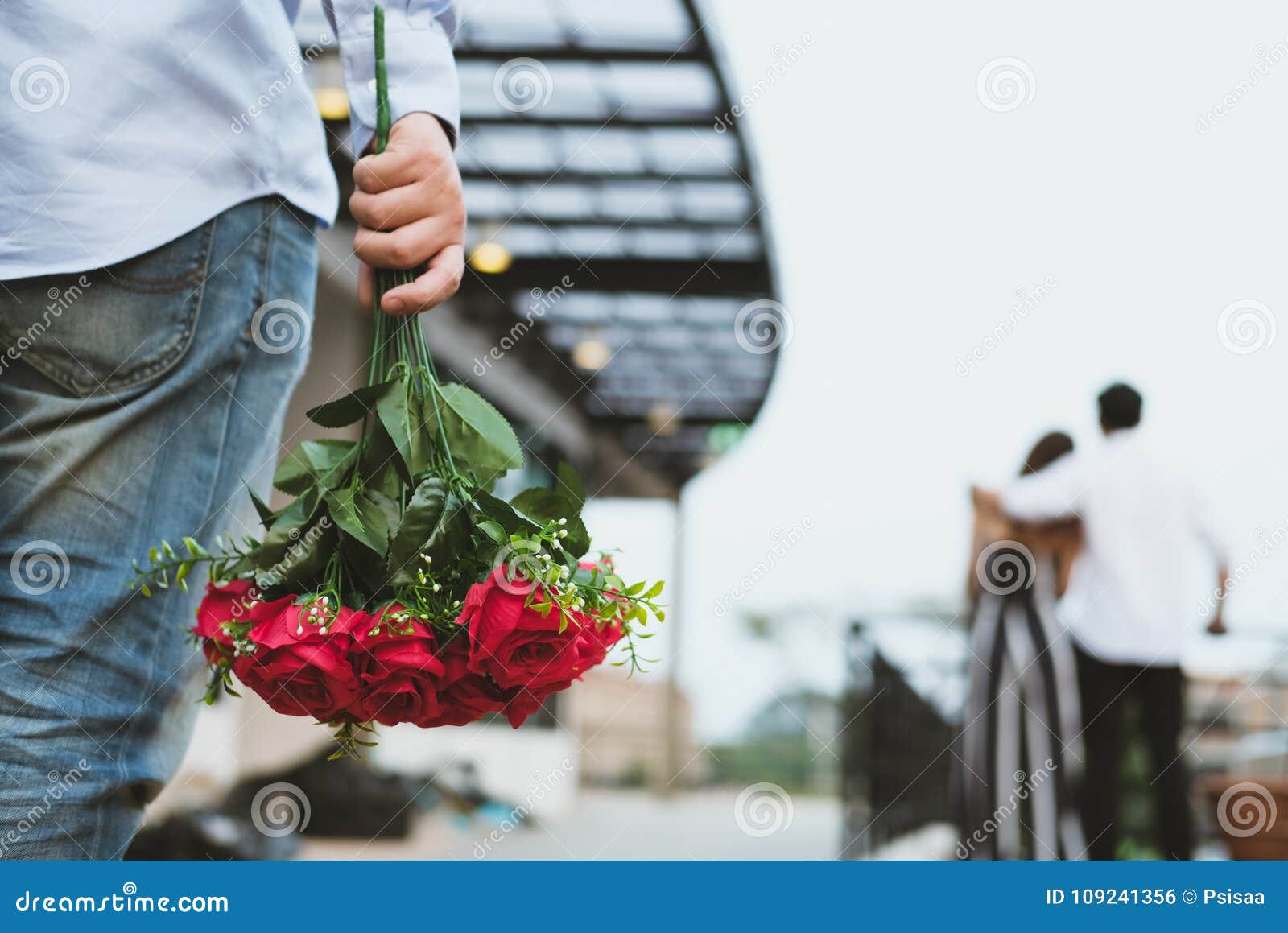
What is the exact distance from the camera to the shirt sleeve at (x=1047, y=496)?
3.10 m

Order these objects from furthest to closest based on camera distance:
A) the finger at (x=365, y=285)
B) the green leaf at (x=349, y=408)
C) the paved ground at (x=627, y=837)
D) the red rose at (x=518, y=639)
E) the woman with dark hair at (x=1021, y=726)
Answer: the paved ground at (x=627, y=837)
the woman with dark hair at (x=1021, y=726)
the finger at (x=365, y=285)
the green leaf at (x=349, y=408)
the red rose at (x=518, y=639)

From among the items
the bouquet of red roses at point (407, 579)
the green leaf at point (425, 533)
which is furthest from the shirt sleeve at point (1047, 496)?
the green leaf at point (425, 533)

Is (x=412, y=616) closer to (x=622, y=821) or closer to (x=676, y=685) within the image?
(x=622, y=821)

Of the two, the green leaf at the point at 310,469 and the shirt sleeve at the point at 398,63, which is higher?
the shirt sleeve at the point at 398,63

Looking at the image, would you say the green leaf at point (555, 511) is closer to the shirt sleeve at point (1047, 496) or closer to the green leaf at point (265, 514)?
the green leaf at point (265, 514)

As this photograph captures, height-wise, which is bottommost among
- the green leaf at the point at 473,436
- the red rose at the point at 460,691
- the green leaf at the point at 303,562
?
the red rose at the point at 460,691

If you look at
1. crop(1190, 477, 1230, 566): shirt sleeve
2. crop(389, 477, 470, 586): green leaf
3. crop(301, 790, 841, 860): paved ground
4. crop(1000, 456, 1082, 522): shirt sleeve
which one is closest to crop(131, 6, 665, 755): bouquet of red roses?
crop(389, 477, 470, 586): green leaf

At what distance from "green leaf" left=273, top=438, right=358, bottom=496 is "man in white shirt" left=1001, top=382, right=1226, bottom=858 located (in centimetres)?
237

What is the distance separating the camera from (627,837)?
10.7 meters

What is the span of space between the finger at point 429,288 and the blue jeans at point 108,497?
0.20 m

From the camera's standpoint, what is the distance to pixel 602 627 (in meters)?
1.06

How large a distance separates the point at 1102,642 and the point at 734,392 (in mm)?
14281

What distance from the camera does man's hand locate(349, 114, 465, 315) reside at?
1134mm
